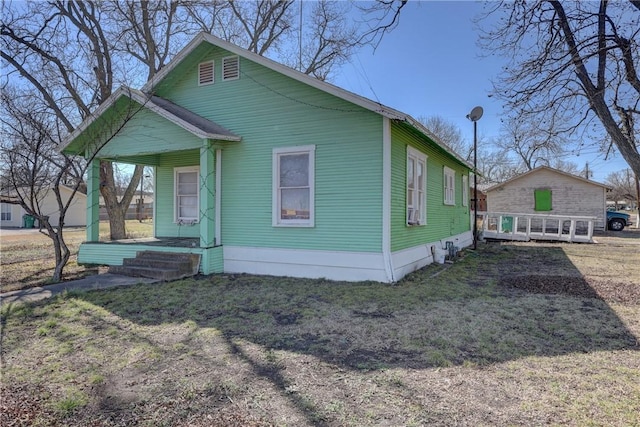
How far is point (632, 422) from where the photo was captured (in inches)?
98.9

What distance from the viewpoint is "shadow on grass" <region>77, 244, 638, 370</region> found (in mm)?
3887

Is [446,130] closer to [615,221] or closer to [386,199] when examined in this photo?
[615,221]

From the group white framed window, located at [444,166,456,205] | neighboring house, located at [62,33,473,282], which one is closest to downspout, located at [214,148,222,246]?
neighboring house, located at [62,33,473,282]

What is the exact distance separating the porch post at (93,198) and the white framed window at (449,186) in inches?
384

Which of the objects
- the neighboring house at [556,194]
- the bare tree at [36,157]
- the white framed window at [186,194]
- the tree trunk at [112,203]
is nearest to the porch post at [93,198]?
the bare tree at [36,157]

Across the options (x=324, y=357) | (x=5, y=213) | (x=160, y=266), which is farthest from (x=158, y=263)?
(x=5, y=213)

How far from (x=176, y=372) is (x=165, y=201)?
8.27 metres

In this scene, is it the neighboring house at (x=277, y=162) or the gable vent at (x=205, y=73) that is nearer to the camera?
the neighboring house at (x=277, y=162)

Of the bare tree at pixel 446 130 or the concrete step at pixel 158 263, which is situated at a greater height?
the bare tree at pixel 446 130

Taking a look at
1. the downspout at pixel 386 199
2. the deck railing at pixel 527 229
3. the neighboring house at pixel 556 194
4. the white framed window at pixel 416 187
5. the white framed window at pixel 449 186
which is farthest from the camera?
the neighboring house at pixel 556 194

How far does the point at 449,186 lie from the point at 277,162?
7016mm

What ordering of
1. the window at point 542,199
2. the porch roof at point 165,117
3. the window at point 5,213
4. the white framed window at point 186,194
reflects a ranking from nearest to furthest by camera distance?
the porch roof at point 165,117 → the white framed window at point 186,194 → the window at point 542,199 → the window at point 5,213

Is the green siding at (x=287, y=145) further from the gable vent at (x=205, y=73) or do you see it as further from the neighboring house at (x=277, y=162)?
the gable vent at (x=205, y=73)

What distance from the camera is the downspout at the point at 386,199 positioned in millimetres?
7090
